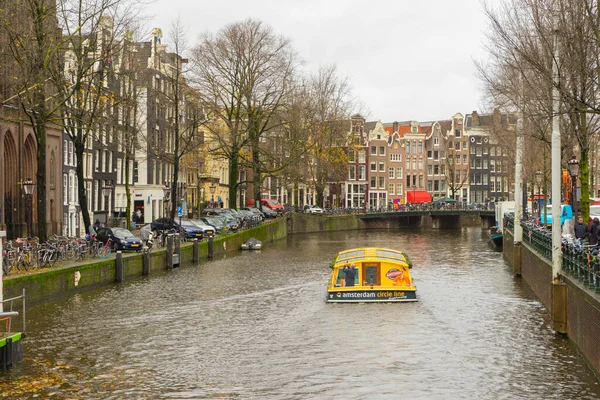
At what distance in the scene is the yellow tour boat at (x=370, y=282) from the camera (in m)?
35.2

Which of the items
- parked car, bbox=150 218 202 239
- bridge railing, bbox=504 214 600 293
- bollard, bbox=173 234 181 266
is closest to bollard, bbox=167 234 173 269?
bollard, bbox=173 234 181 266

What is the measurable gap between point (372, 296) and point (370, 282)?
69 centimetres

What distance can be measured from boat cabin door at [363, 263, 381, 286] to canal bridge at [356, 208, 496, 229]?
67143 millimetres

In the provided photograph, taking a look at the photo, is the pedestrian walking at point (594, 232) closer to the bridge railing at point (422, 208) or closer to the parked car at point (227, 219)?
the parked car at point (227, 219)

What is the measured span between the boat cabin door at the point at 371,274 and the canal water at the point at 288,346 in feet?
4.58

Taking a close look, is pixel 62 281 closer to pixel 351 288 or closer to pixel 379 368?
pixel 351 288

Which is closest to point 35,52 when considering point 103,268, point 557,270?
point 103,268

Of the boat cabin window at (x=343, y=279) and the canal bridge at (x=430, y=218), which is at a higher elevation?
the canal bridge at (x=430, y=218)

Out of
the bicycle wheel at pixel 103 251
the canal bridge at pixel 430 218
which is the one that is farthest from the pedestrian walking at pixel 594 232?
the canal bridge at pixel 430 218

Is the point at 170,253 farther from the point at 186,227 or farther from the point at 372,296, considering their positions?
the point at 372,296

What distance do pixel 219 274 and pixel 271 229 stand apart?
29.0m

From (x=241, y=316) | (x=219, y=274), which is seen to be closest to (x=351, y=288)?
(x=241, y=316)

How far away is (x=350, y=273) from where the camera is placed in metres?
35.7

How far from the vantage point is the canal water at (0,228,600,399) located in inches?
864
